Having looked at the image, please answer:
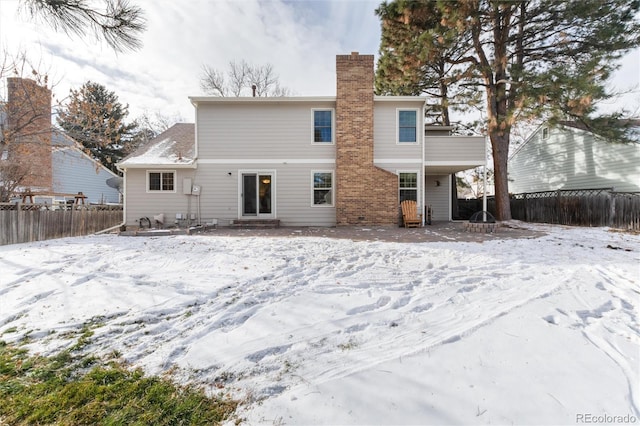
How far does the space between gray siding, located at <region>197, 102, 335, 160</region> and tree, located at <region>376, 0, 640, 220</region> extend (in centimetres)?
648

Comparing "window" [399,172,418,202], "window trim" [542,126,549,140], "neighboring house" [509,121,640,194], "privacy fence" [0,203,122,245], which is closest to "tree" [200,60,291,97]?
"window" [399,172,418,202]

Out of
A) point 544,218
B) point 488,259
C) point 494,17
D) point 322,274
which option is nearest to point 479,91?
point 494,17

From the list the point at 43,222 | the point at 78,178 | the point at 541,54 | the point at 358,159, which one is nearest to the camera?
the point at 43,222

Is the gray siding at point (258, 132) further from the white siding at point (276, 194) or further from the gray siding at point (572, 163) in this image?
the gray siding at point (572, 163)

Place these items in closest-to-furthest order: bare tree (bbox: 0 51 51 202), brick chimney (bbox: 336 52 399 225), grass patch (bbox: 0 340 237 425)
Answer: grass patch (bbox: 0 340 237 425)
bare tree (bbox: 0 51 51 202)
brick chimney (bbox: 336 52 399 225)

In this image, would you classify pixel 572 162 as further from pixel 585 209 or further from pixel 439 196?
pixel 439 196

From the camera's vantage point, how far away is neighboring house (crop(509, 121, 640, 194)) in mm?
12945

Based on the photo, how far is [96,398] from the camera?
5.66 ft

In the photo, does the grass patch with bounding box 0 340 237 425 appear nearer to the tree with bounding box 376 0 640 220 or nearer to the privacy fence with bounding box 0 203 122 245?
the privacy fence with bounding box 0 203 122 245

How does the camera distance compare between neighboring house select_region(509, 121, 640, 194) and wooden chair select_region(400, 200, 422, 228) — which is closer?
wooden chair select_region(400, 200, 422, 228)

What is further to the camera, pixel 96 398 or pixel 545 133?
pixel 545 133

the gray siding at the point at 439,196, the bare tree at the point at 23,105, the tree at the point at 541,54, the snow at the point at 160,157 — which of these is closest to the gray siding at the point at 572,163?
the tree at the point at 541,54

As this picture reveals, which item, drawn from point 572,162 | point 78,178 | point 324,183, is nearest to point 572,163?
point 572,162

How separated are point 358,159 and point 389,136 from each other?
1706 mm
